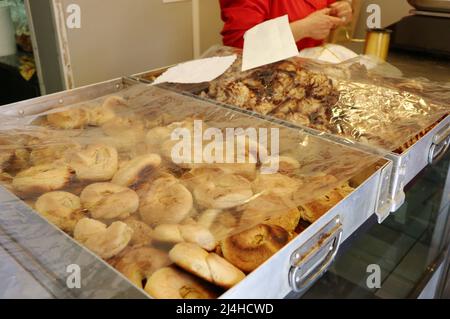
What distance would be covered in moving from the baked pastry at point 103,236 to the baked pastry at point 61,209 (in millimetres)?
16

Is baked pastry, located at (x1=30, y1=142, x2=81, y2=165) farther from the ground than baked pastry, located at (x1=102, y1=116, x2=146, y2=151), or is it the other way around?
baked pastry, located at (x1=30, y1=142, x2=81, y2=165)

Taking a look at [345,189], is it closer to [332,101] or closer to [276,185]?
[276,185]

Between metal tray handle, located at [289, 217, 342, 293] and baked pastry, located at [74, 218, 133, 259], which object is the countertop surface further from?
baked pastry, located at [74, 218, 133, 259]

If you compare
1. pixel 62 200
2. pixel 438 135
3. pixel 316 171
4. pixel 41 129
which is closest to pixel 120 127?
pixel 41 129

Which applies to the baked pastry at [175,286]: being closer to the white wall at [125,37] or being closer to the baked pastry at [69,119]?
the baked pastry at [69,119]

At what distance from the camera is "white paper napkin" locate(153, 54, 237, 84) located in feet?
3.44

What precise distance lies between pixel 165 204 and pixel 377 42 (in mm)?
1105

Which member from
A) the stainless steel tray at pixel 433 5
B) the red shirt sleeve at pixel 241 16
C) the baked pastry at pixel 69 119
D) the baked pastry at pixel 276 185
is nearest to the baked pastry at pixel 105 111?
the baked pastry at pixel 69 119

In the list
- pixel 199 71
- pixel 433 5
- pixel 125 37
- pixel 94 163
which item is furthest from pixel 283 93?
pixel 125 37

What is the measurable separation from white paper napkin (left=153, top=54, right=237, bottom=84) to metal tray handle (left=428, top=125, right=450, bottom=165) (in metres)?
0.55

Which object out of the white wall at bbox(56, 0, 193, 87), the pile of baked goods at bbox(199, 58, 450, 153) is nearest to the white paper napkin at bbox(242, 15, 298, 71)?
the pile of baked goods at bbox(199, 58, 450, 153)

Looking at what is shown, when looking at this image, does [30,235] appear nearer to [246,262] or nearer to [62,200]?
[62,200]

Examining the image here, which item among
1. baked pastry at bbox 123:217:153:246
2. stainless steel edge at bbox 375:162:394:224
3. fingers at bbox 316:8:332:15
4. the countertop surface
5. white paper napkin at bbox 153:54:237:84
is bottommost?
the countertop surface

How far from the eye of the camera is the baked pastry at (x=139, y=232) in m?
0.50
